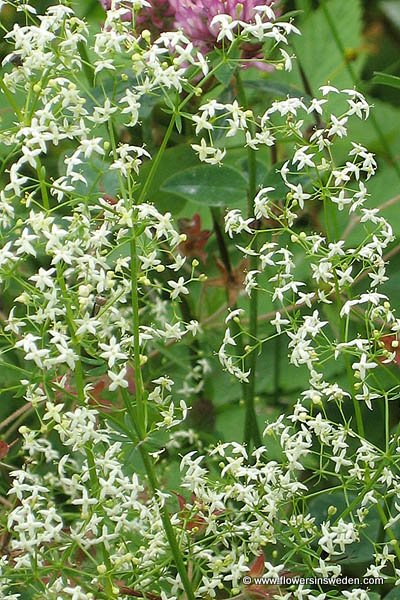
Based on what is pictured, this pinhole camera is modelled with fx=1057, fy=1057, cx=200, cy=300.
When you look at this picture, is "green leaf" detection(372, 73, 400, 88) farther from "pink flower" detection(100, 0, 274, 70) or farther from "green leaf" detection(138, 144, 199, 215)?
"green leaf" detection(138, 144, 199, 215)

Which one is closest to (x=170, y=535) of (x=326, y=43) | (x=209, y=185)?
(x=209, y=185)

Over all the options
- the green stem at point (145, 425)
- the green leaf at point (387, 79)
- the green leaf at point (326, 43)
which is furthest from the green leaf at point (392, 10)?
the green stem at point (145, 425)

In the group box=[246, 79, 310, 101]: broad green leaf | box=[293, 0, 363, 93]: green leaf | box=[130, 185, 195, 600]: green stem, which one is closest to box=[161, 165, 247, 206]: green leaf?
box=[246, 79, 310, 101]: broad green leaf

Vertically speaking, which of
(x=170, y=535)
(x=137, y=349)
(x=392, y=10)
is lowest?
(x=392, y=10)

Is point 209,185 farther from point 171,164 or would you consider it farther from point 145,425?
point 145,425

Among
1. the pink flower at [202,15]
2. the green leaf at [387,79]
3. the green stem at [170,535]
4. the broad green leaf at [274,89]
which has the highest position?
the pink flower at [202,15]

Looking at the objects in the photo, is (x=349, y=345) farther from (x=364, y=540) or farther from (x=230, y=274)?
(x=230, y=274)

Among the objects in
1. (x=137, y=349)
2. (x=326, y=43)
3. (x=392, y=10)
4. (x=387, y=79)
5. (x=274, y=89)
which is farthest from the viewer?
(x=392, y=10)

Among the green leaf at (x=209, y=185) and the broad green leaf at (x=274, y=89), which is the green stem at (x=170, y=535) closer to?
the green leaf at (x=209, y=185)
